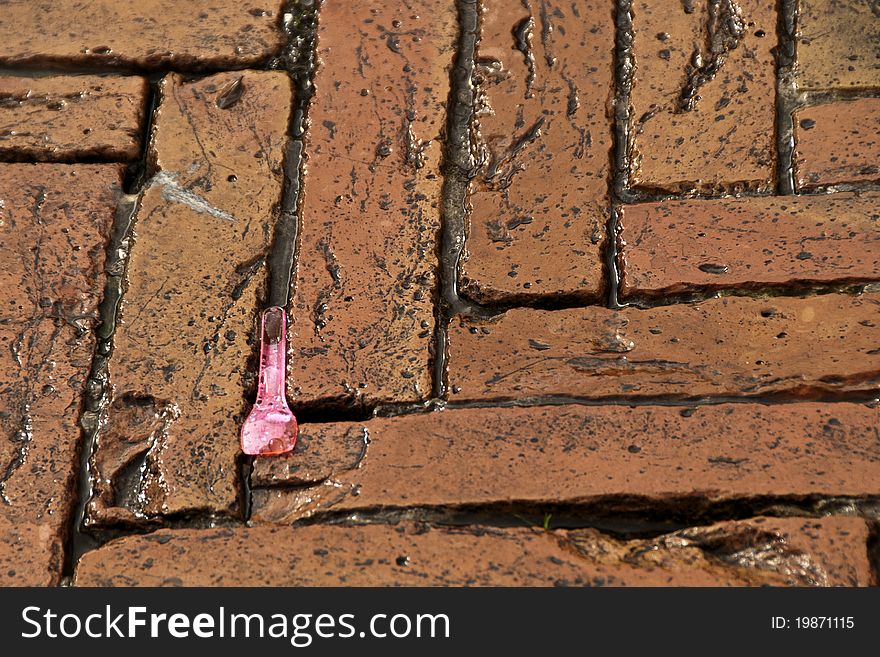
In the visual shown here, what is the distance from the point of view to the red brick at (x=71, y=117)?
248cm

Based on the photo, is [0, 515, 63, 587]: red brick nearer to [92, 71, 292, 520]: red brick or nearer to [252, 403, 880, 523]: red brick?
[92, 71, 292, 520]: red brick

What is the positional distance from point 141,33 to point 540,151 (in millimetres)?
1037

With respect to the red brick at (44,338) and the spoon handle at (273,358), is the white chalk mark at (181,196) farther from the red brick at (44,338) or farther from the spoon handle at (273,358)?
the spoon handle at (273,358)

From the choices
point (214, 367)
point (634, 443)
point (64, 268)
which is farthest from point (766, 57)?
point (64, 268)

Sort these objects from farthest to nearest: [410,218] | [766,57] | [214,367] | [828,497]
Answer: [766,57], [410,218], [214,367], [828,497]

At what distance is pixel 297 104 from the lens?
2.54 m

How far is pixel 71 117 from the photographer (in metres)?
2.53

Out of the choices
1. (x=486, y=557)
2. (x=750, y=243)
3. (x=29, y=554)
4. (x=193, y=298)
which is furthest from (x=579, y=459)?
(x=29, y=554)

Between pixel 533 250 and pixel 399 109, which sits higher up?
pixel 399 109

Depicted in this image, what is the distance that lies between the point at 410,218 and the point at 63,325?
75 centimetres

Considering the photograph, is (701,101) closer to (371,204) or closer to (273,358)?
(371,204)

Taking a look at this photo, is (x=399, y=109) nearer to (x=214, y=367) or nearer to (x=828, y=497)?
(x=214, y=367)

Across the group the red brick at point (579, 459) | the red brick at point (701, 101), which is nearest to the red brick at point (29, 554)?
the red brick at point (579, 459)

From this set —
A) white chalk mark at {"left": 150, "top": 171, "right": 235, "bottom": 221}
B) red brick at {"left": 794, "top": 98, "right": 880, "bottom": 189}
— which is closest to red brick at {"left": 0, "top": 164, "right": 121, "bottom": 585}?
white chalk mark at {"left": 150, "top": 171, "right": 235, "bottom": 221}
